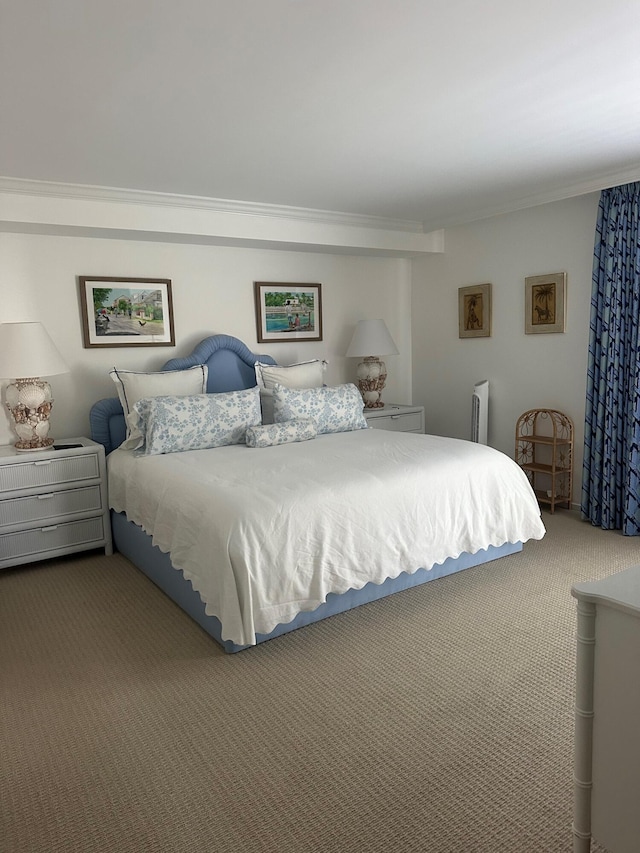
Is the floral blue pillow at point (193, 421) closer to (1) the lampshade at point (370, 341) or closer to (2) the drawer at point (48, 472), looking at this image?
(2) the drawer at point (48, 472)

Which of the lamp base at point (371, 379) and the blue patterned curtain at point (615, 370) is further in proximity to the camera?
the lamp base at point (371, 379)

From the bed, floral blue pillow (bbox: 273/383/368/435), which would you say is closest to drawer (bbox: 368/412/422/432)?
floral blue pillow (bbox: 273/383/368/435)

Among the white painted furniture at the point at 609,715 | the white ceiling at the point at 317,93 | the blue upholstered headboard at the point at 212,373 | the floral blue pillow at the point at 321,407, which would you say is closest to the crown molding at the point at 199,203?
the white ceiling at the point at 317,93

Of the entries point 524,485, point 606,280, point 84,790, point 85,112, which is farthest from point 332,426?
point 84,790

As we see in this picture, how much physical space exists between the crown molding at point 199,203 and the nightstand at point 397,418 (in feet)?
5.04

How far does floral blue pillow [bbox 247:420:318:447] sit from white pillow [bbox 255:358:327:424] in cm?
50

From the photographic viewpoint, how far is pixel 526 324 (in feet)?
15.7

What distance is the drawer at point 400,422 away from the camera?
5191 millimetres

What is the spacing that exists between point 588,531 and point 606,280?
1697mm

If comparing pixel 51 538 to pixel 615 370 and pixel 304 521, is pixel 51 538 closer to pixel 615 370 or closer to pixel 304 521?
pixel 304 521

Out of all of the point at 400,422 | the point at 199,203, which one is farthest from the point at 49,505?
the point at 400,422

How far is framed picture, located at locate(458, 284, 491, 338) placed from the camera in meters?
5.12

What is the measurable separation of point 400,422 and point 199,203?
95.9 inches

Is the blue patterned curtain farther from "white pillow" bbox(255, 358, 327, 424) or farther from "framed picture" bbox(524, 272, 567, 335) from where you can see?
"white pillow" bbox(255, 358, 327, 424)
